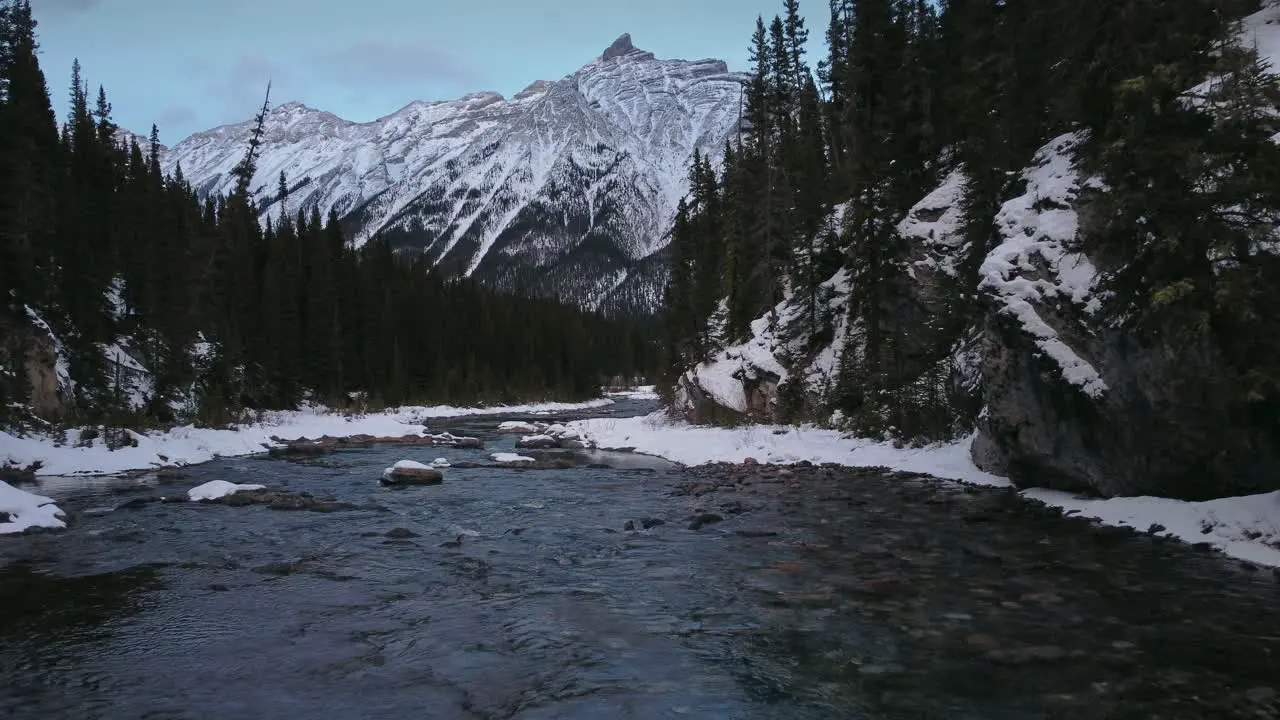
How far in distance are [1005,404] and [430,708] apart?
13.2 m

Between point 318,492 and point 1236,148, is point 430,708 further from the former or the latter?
point 318,492

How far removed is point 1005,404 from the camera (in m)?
14.8

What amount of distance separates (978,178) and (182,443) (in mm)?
32963

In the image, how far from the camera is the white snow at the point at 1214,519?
9.44 meters

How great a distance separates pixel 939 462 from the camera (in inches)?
745

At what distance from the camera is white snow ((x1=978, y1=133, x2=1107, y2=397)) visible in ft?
42.4

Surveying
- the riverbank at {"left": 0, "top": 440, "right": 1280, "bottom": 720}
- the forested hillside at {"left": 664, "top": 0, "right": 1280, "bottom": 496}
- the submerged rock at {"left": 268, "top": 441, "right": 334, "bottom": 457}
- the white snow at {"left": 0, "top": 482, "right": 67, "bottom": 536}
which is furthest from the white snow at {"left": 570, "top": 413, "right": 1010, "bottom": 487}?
the white snow at {"left": 0, "top": 482, "right": 67, "bottom": 536}

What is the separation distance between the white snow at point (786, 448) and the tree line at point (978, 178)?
3.82 ft

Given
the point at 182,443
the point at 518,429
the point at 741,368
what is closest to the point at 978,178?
the point at 741,368

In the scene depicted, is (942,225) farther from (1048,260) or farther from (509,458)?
(509,458)

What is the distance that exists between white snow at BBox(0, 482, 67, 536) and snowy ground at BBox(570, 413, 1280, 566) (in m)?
18.1

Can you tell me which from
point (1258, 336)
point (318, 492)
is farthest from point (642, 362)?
point (1258, 336)

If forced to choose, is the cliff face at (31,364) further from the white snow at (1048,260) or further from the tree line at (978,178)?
the white snow at (1048,260)

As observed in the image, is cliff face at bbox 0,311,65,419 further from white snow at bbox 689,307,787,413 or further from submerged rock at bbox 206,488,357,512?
white snow at bbox 689,307,787,413
